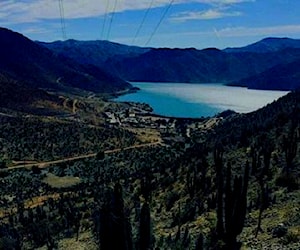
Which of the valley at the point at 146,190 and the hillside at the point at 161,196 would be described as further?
the valley at the point at 146,190

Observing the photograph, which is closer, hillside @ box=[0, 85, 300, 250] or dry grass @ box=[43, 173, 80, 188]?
hillside @ box=[0, 85, 300, 250]

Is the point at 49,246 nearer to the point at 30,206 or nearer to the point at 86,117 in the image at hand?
the point at 30,206

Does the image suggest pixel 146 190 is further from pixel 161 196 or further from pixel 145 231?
pixel 145 231

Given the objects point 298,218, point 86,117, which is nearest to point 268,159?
point 298,218

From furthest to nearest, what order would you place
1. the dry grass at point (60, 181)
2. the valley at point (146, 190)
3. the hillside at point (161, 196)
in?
the dry grass at point (60, 181)
the valley at point (146, 190)
the hillside at point (161, 196)

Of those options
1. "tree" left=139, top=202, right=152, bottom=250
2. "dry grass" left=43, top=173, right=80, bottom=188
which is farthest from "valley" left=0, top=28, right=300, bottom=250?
"dry grass" left=43, top=173, right=80, bottom=188

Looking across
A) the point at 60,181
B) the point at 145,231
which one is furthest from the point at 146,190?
the point at 60,181

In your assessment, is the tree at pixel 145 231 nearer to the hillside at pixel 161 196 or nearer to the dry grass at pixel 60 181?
the hillside at pixel 161 196

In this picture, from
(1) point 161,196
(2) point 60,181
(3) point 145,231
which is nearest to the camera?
(3) point 145,231

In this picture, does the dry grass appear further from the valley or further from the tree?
the tree

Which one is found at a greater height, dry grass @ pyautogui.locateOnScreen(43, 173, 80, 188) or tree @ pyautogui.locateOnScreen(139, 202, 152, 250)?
tree @ pyautogui.locateOnScreen(139, 202, 152, 250)

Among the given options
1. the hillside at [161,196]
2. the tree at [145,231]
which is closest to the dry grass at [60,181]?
the hillside at [161,196]
